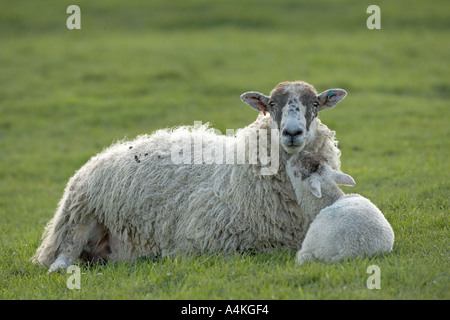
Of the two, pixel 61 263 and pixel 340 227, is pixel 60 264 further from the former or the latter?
pixel 340 227

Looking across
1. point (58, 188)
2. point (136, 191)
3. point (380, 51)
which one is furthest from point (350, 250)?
point (380, 51)

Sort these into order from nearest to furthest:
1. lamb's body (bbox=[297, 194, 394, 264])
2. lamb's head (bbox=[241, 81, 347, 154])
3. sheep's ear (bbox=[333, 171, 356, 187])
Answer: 1. lamb's body (bbox=[297, 194, 394, 264])
2. sheep's ear (bbox=[333, 171, 356, 187])
3. lamb's head (bbox=[241, 81, 347, 154])

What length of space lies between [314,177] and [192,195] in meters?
1.42

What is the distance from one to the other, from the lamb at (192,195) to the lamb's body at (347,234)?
2.83 feet

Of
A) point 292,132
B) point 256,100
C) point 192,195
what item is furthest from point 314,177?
point 192,195

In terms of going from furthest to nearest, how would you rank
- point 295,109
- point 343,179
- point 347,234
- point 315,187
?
point 295,109 → point 343,179 → point 315,187 → point 347,234

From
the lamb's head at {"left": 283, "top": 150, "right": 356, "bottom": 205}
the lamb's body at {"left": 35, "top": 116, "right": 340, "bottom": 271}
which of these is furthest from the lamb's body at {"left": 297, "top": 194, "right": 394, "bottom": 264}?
the lamb's body at {"left": 35, "top": 116, "right": 340, "bottom": 271}

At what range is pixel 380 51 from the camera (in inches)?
819

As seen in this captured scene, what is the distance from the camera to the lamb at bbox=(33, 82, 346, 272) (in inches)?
255

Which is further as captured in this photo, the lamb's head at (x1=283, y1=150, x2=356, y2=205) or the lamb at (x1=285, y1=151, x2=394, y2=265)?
the lamb's head at (x1=283, y1=150, x2=356, y2=205)

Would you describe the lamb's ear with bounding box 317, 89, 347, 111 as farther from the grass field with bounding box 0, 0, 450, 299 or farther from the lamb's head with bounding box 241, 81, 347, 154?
the grass field with bounding box 0, 0, 450, 299

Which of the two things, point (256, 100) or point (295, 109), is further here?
point (256, 100)

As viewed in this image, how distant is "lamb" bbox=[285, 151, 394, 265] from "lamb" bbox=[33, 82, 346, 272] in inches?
18.3

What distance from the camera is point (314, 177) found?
6125mm
